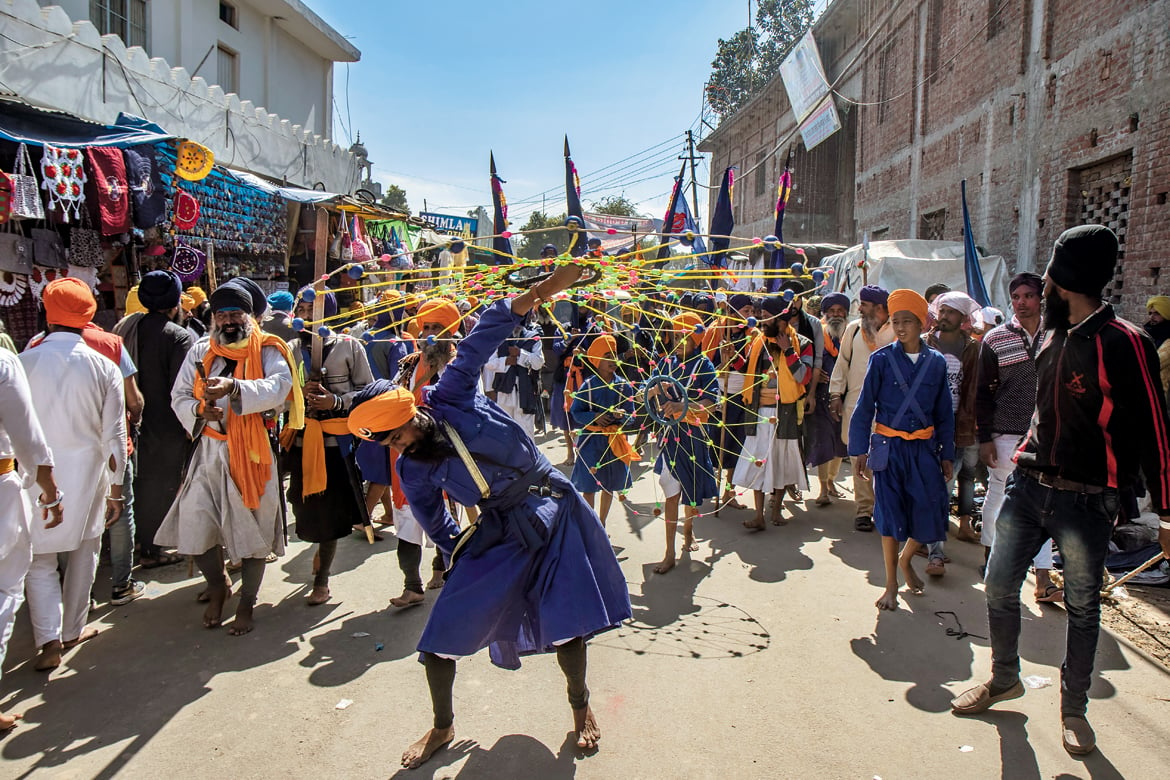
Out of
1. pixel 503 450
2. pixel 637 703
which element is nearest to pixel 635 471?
pixel 637 703

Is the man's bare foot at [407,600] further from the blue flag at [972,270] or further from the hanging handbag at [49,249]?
the blue flag at [972,270]

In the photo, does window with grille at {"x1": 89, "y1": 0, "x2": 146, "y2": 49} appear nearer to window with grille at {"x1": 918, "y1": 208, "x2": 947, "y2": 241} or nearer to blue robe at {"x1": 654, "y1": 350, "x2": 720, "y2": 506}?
blue robe at {"x1": 654, "y1": 350, "x2": 720, "y2": 506}

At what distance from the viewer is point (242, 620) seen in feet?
13.7

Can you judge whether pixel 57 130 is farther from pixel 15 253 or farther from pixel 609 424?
pixel 609 424

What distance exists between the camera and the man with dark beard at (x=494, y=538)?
282cm

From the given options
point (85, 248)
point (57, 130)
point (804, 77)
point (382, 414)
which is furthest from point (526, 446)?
point (804, 77)

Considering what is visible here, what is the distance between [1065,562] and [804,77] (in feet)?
58.7

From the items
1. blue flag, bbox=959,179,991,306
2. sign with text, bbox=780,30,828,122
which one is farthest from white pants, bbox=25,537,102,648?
sign with text, bbox=780,30,828,122

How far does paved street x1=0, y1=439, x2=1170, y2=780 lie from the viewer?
9.74 feet

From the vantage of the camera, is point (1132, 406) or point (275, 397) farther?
point (275, 397)

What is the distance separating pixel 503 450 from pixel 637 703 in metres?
1.49

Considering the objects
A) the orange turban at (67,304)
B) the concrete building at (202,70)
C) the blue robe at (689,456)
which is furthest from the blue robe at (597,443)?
the concrete building at (202,70)

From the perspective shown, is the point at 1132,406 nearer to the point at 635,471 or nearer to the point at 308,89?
the point at 635,471

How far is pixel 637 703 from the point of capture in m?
3.42
